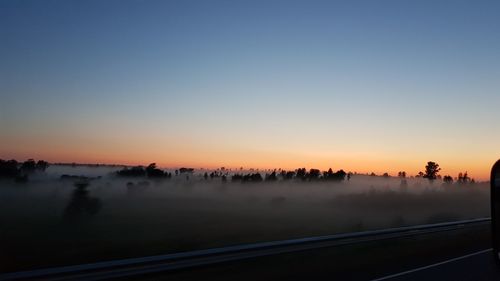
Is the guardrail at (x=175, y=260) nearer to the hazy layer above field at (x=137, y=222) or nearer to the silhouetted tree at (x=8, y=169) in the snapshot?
the hazy layer above field at (x=137, y=222)

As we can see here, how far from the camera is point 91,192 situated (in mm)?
51594

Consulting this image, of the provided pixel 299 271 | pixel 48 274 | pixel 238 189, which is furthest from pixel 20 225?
pixel 238 189

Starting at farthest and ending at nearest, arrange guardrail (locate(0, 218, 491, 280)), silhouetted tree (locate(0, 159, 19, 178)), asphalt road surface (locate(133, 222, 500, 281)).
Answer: silhouetted tree (locate(0, 159, 19, 178))
asphalt road surface (locate(133, 222, 500, 281))
guardrail (locate(0, 218, 491, 280))

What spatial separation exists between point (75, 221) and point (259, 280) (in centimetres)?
3239

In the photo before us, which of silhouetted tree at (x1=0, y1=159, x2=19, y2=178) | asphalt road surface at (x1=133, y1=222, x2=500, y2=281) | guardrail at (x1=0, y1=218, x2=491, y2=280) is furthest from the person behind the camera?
silhouetted tree at (x1=0, y1=159, x2=19, y2=178)

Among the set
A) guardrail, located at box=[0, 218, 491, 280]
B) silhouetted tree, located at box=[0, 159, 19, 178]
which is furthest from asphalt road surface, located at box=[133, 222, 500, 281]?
silhouetted tree, located at box=[0, 159, 19, 178]

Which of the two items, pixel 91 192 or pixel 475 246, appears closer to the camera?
pixel 475 246

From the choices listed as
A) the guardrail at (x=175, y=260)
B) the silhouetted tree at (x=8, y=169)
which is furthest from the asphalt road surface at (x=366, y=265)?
the silhouetted tree at (x=8, y=169)

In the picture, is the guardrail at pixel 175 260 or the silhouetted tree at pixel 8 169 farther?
the silhouetted tree at pixel 8 169

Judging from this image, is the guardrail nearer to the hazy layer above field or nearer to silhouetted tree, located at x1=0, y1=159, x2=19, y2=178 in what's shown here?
the hazy layer above field

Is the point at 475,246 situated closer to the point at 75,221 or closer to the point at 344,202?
the point at 75,221

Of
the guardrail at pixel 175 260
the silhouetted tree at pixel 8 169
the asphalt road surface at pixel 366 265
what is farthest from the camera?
the silhouetted tree at pixel 8 169

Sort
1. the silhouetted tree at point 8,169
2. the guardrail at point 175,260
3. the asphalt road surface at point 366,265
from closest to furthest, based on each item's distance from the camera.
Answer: the guardrail at point 175,260, the asphalt road surface at point 366,265, the silhouetted tree at point 8,169

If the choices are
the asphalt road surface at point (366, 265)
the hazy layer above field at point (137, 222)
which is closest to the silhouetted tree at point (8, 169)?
the hazy layer above field at point (137, 222)
